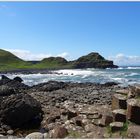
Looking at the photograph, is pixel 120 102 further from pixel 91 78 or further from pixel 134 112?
pixel 91 78

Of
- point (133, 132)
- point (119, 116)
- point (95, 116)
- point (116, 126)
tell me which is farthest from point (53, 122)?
point (133, 132)

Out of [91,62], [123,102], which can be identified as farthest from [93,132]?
[91,62]

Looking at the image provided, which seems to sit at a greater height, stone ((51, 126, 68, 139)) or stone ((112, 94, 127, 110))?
stone ((112, 94, 127, 110))

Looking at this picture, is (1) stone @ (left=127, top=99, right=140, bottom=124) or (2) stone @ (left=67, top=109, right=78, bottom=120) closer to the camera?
(1) stone @ (left=127, top=99, right=140, bottom=124)

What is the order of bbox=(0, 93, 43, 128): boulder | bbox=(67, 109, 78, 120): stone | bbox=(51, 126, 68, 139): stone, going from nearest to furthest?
bbox=(51, 126, 68, 139): stone → bbox=(67, 109, 78, 120): stone → bbox=(0, 93, 43, 128): boulder

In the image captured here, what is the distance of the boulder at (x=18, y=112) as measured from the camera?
18.2 metres

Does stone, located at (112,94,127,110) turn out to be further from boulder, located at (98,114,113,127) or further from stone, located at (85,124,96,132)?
stone, located at (85,124,96,132)

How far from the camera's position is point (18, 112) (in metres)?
18.3

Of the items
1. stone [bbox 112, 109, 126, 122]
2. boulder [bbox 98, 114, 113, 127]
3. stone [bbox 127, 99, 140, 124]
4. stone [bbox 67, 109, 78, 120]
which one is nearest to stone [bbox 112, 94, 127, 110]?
stone [bbox 112, 109, 126, 122]

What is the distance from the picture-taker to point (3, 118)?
18.6 m

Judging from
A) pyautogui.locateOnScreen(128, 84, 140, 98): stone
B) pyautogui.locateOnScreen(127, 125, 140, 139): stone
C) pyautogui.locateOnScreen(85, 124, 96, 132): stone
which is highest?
pyautogui.locateOnScreen(128, 84, 140, 98): stone

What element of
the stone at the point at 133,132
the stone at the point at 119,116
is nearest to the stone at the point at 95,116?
the stone at the point at 119,116

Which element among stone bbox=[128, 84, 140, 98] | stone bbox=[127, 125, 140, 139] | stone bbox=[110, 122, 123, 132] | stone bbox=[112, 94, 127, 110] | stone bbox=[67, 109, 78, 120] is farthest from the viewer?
stone bbox=[67, 109, 78, 120]

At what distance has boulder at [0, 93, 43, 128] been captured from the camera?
1823cm
